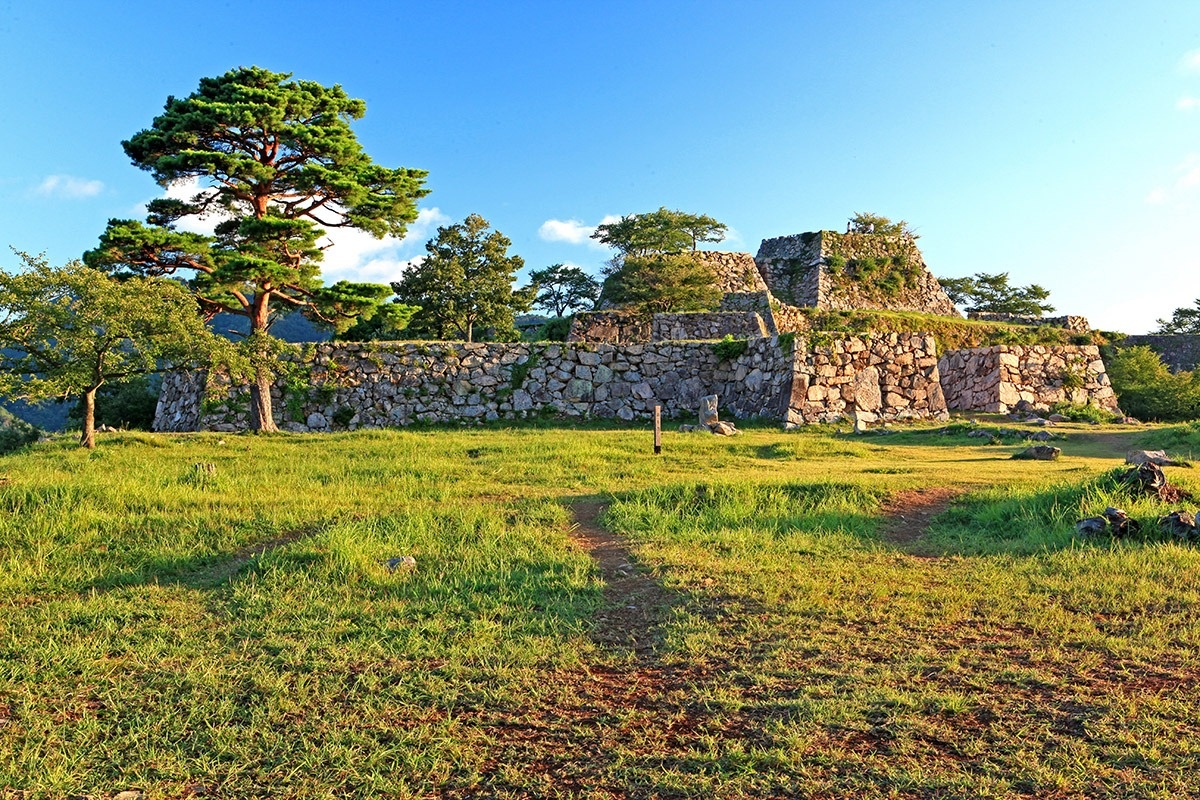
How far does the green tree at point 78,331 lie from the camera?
10984 millimetres

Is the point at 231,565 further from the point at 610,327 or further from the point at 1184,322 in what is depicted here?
the point at 1184,322

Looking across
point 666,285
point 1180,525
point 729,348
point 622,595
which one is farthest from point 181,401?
point 1180,525

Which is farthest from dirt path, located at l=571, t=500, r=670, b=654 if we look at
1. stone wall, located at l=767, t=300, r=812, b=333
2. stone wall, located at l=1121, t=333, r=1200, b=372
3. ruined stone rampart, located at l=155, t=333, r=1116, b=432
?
stone wall, located at l=1121, t=333, r=1200, b=372

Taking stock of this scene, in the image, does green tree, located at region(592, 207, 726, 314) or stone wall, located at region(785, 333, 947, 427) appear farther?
green tree, located at region(592, 207, 726, 314)

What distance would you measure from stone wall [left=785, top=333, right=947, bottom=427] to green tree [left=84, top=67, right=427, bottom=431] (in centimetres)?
922

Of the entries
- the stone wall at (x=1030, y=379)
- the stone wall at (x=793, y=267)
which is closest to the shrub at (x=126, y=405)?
the stone wall at (x=793, y=267)

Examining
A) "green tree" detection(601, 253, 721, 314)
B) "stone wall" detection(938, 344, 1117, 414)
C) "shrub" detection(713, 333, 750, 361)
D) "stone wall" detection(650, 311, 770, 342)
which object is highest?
"green tree" detection(601, 253, 721, 314)

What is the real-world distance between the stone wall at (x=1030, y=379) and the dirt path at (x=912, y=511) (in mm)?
11189

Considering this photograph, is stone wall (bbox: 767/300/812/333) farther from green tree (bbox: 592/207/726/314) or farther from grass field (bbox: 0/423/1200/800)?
grass field (bbox: 0/423/1200/800)

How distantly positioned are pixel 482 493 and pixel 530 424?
8.76m


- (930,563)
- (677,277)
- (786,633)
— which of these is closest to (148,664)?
(786,633)

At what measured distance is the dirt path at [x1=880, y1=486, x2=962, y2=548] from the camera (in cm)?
680

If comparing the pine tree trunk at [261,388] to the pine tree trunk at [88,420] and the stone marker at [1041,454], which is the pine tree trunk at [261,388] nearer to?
the pine tree trunk at [88,420]

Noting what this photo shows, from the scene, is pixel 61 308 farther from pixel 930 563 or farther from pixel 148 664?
pixel 930 563
